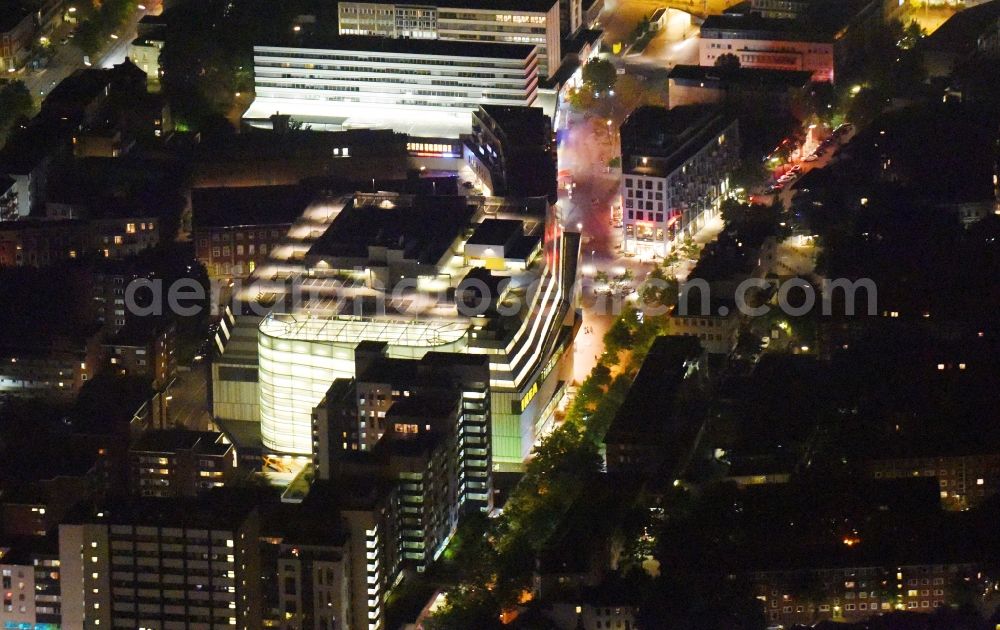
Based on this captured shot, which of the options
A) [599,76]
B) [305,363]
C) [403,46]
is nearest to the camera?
[305,363]

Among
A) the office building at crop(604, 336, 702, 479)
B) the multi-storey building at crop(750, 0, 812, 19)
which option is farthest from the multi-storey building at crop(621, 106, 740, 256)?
the multi-storey building at crop(750, 0, 812, 19)

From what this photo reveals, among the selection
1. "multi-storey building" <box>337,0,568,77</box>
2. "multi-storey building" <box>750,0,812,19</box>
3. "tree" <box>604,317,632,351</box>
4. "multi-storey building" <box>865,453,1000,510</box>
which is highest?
"multi-storey building" <box>750,0,812,19</box>

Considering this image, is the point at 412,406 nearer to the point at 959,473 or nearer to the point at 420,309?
the point at 420,309

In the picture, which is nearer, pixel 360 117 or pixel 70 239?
pixel 70 239

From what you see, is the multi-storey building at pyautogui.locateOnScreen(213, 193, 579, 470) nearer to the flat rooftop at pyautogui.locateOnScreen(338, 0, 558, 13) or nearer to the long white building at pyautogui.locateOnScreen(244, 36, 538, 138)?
the long white building at pyautogui.locateOnScreen(244, 36, 538, 138)

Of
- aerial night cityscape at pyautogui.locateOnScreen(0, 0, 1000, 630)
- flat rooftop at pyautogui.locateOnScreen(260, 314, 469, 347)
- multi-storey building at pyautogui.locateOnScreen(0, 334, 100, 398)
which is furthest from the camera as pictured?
multi-storey building at pyautogui.locateOnScreen(0, 334, 100, 398)

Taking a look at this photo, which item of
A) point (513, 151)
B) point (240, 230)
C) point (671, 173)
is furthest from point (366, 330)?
point (671, 173)
